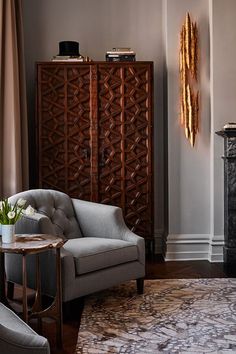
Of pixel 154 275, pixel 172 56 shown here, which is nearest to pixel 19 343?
pixel 154 275

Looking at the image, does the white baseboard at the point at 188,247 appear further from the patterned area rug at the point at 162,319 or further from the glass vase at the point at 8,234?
the glass vase at the point at 8,234

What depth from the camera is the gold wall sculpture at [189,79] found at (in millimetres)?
4699

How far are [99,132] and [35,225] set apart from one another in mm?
1733

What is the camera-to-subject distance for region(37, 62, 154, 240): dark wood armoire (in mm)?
4695

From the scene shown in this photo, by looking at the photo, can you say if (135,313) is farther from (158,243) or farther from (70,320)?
(158,243)

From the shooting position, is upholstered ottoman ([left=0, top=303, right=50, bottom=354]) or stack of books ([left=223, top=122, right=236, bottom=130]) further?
stack of books ([left=223, top=122, right=236, bottom=130])

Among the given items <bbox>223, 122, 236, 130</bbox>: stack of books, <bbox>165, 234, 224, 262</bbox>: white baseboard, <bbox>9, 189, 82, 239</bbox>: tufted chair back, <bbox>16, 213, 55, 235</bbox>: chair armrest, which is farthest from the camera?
<bbox>165, 234, 224, 262</bbox>: white baseboard

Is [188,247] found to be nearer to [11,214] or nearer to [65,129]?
[65,129]

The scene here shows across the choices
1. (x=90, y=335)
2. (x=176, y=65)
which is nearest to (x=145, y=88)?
(x=176, y=65)

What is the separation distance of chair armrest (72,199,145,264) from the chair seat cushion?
0.08 m

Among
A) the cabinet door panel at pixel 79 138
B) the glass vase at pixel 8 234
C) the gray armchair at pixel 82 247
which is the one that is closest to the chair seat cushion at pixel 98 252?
the gray armchair at pixel 82 247

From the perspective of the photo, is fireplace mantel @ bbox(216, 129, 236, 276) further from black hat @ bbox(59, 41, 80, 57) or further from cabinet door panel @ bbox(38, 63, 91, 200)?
black hat @ bbox(59, 41, 80, 57)

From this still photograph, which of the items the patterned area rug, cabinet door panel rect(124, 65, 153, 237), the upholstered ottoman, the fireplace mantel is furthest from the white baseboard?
the upholstered ottoman

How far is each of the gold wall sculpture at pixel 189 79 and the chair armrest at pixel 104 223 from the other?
4.41 feet
